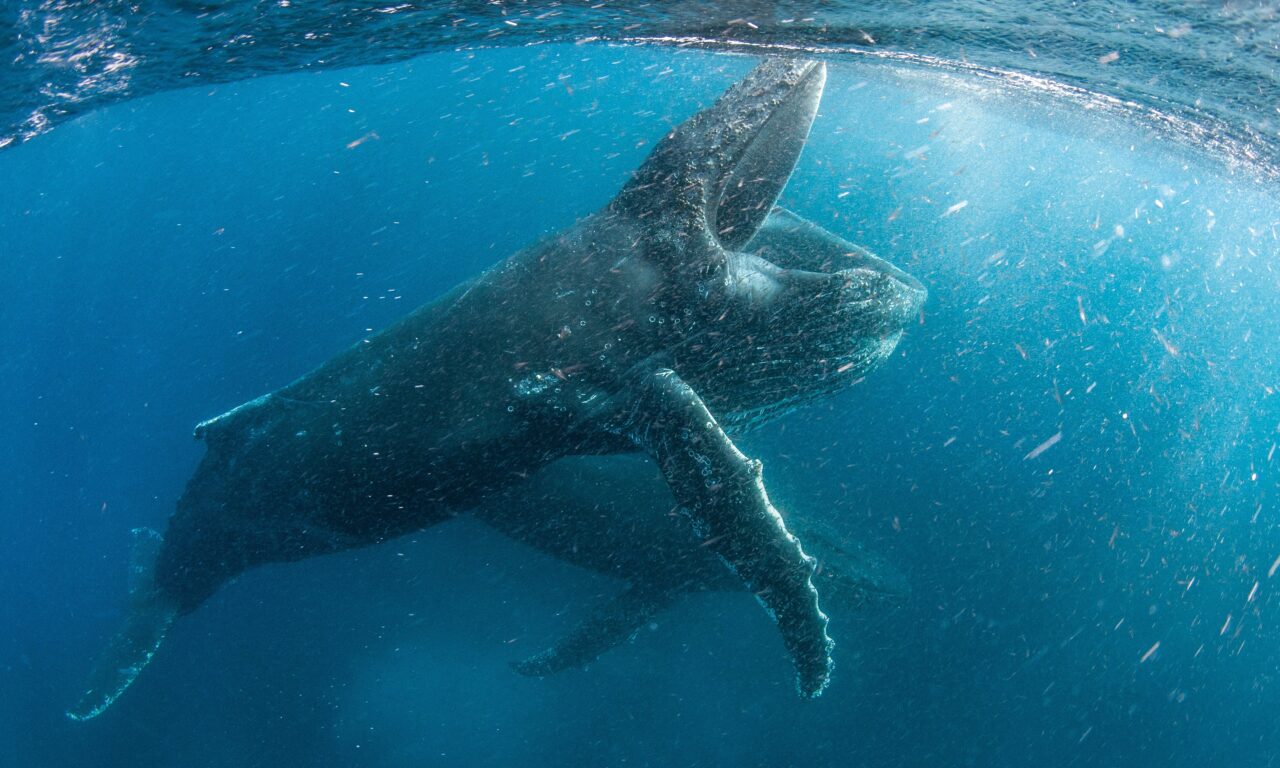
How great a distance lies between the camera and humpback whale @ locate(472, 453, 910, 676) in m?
9.32

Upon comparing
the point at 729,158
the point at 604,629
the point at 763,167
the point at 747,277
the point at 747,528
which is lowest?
the point at 604,629

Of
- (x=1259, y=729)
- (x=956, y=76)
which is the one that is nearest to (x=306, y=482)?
(x=956, y=76)

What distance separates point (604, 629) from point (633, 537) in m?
1.90

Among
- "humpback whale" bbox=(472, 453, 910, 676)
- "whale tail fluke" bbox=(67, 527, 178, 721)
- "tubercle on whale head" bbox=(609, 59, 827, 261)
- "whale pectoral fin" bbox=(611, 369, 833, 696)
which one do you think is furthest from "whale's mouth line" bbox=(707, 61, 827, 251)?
"whale tail fluke" bbox=(67, 527, 178, 721)

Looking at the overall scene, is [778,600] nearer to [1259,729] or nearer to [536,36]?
[536,36]

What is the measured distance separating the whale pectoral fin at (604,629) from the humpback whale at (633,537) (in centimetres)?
2

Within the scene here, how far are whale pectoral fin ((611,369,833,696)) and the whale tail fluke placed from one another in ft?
28.5

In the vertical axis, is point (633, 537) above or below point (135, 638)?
above

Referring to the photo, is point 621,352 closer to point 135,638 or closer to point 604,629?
point 604,629

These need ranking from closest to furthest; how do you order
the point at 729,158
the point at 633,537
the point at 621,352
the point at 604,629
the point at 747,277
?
the point at 729,158
the point at 621,352
the point at 747,277
the point at 633,537
the point at 604,629

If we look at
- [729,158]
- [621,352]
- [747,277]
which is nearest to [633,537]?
[621,352]

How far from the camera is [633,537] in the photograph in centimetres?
941

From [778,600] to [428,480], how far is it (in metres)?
3.61

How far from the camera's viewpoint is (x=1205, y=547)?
30969 mm
